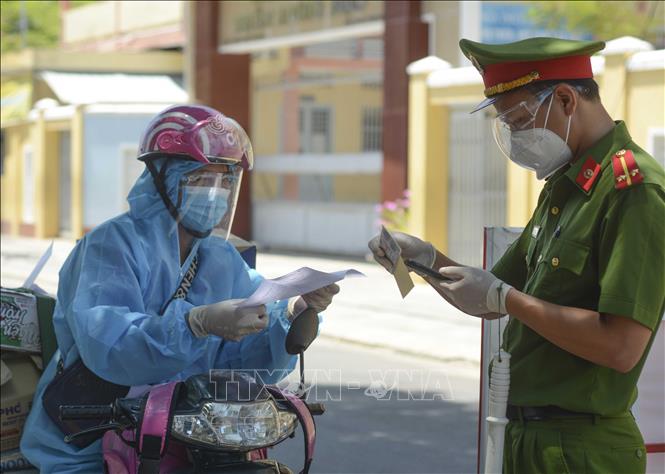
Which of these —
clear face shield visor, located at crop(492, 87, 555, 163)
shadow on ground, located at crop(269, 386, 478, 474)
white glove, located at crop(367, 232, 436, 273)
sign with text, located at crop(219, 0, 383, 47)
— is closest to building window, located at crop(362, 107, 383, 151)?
sign with text, located at crop(219, 0, 383, 47)

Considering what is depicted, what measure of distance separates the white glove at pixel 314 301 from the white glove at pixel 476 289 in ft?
2.44

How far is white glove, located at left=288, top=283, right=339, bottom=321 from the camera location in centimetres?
359

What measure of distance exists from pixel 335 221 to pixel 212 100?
441 centimetres

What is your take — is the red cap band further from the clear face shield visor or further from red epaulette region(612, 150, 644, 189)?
red epaulette region(612, 150, 644, 189)

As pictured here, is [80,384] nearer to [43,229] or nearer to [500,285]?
[500,285]

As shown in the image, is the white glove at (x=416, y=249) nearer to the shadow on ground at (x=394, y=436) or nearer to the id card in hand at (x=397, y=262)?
the id card in hand at (x=397, y=262)

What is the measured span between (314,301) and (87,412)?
76 cm

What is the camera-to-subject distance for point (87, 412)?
328cm

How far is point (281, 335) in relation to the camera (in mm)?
3748

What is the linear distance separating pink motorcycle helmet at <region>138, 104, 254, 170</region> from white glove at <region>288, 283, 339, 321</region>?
46cm

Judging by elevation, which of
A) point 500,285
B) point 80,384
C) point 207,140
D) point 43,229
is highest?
point 207,140

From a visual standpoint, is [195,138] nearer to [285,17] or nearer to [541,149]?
[541,149]

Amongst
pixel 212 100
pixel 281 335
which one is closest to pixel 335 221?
pixel 212 100

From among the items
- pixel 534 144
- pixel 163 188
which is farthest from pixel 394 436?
pixel 534 144
